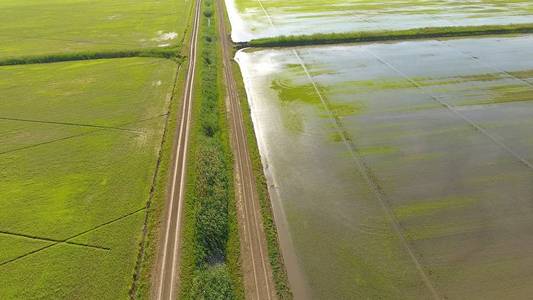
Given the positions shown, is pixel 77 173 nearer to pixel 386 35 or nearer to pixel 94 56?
pixel 94 56

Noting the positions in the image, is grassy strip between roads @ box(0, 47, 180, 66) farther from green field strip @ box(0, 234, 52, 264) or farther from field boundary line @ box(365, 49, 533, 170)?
green field strip @ box(0, 234, 52, 264)

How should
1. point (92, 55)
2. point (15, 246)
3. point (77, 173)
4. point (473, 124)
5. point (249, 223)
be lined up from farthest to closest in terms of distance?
1. point (92, 55)
2. point (473, 124)
3. point (77, 173)
4. point (249, 223)
5. point (15, 246)

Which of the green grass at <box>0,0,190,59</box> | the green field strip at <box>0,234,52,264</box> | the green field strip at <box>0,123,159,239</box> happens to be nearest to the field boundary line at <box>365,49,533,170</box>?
the green field strip at <box>0,123,159,239</box>

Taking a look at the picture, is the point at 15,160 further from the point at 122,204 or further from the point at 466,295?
the point at 466,295

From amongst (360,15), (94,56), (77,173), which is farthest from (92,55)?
(360,15)

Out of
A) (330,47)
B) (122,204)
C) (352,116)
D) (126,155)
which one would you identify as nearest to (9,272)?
(122,204)

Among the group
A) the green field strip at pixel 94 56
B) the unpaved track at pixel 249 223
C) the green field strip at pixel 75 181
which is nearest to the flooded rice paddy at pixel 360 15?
the green field strip at pixel 94 56
